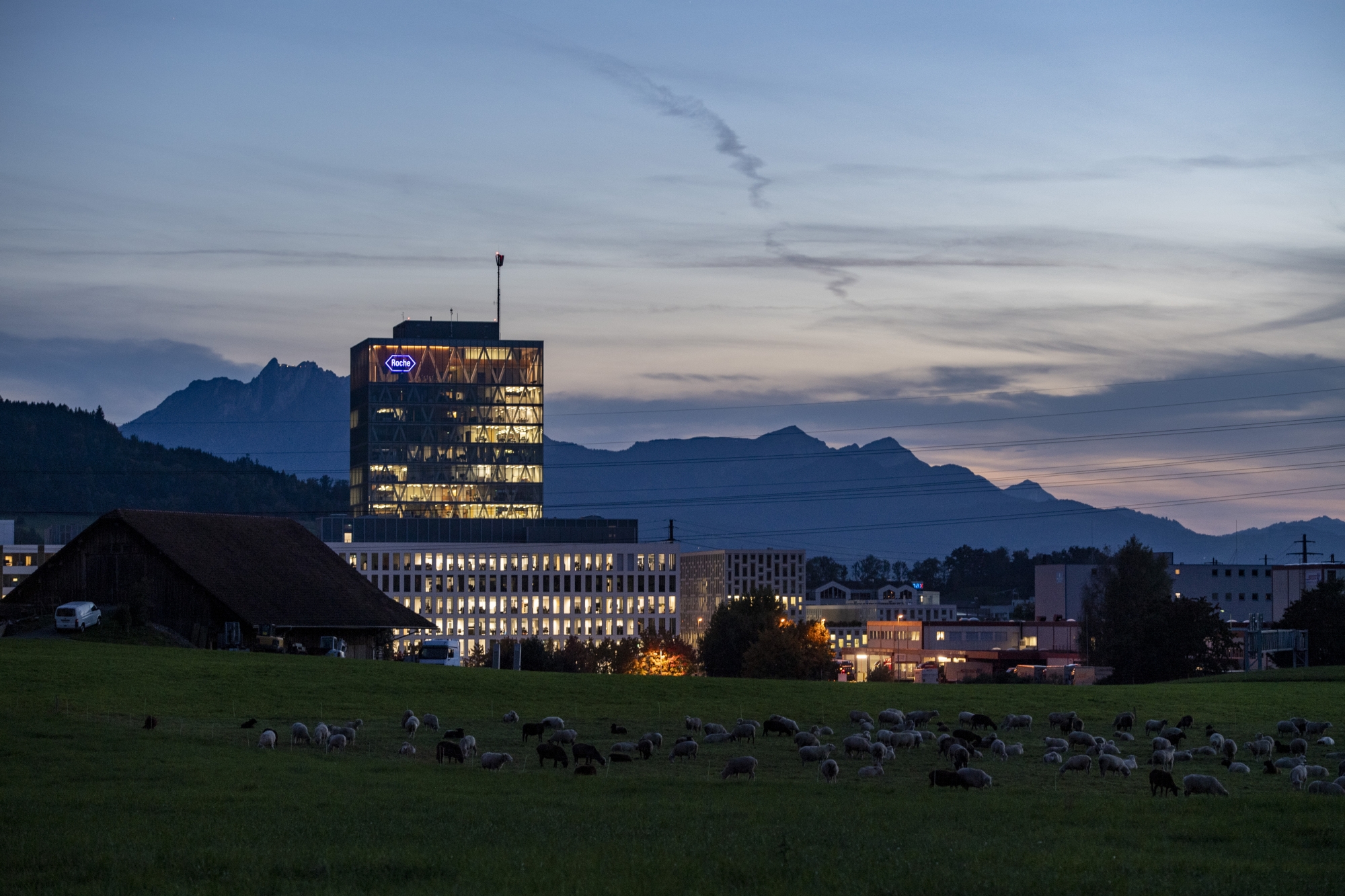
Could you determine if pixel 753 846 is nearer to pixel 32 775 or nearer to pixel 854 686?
pixel 32 775

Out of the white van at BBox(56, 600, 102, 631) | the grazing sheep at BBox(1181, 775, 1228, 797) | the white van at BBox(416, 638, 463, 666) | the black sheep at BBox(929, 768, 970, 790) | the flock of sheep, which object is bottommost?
the white van at BBox(416, 638, 463, 666)

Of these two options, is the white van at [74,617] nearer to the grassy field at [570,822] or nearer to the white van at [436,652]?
the white van at [436,652]

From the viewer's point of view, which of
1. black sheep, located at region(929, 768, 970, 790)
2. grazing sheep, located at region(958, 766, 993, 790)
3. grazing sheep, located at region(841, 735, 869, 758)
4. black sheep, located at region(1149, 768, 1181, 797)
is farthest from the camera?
grazing sheep, located at region(841, 735, 869, 758)

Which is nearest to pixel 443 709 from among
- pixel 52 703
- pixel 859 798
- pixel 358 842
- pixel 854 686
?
pixel 52 703

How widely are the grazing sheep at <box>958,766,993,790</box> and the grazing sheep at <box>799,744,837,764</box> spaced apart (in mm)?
6159

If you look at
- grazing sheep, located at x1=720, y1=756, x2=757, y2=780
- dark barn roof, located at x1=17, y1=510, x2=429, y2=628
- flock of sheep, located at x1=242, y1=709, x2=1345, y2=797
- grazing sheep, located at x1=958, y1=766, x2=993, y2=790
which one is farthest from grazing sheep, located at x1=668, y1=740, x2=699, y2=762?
dark barn roof, located at x1=17, y1=510, x2=429, y2=628

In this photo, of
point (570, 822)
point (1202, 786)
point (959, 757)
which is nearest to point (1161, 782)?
point (1202, 786)

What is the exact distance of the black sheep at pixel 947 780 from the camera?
113 ft

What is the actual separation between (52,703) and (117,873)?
34500 mm

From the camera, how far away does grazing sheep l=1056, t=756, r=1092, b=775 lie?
38281 mm

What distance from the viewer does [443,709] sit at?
191ft

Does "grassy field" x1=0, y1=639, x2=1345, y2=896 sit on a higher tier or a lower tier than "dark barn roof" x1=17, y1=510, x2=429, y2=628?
lower

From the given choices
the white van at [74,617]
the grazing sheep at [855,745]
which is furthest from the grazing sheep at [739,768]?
the white van at [74,617]

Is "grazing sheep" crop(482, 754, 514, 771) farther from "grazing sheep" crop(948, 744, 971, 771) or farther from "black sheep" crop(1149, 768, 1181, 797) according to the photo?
"black sheep" crop(1149, 768, 1181, 797)
